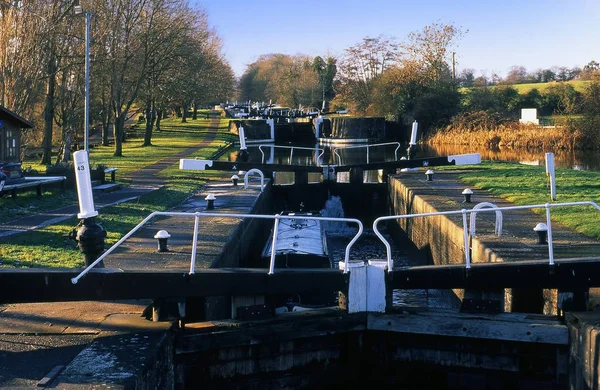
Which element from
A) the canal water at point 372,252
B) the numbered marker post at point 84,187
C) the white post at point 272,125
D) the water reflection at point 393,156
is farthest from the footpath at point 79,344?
the white post at point 272,125

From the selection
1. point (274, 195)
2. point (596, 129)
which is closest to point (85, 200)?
point (274, 195)

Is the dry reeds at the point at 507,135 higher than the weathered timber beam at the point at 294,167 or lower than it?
higher

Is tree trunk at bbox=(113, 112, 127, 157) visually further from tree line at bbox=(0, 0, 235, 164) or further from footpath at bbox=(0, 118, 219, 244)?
footpath at bbox=(0, 118, 219, 244)

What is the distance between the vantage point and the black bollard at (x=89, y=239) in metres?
7.05

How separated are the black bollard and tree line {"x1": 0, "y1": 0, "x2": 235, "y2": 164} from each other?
17.1 m

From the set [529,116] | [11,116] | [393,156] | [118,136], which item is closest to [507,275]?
[11,116]

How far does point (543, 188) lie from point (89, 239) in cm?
1302

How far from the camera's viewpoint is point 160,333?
671 cm

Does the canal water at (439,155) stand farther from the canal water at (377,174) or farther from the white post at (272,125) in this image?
the white post at (272,125)

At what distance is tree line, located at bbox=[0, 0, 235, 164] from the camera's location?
27.1 metres

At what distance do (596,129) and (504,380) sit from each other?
125 ft

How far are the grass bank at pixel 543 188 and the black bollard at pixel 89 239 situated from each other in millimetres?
7447

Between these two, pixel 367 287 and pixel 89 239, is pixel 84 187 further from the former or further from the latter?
pixel 367 287

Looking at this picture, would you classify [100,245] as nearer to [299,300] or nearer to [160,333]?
[160,333]
